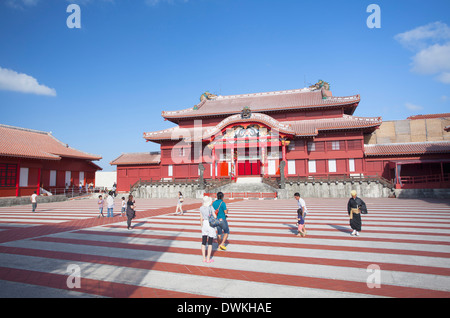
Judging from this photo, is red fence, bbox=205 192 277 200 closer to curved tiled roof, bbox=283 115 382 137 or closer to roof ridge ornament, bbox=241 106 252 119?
curved tiled roof, bbox=283 115 382 137

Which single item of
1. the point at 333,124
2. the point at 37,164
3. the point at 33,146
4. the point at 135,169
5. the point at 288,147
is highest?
the point at 333,124

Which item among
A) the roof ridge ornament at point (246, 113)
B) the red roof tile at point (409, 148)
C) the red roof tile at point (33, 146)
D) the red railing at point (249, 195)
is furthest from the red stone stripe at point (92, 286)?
the red roof tile at point (409, 148)

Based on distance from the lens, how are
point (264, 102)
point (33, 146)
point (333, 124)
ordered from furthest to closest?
point (264, 102) < point (333, 124) < point (33, 146)

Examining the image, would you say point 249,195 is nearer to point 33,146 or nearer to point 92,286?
point 92,286

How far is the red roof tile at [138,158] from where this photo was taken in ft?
116

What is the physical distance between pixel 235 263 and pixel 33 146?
32.4 meters

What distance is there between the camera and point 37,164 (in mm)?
27828

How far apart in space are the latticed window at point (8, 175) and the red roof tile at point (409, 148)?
3749 cm

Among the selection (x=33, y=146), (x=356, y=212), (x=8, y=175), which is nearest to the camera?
(x=356, y=212)

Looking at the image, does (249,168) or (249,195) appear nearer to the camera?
(249,195)

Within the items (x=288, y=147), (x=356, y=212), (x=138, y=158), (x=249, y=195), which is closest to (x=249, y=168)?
(x=288, y=147)

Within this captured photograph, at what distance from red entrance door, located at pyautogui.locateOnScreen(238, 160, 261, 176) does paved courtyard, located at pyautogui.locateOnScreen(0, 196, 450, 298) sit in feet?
72.4

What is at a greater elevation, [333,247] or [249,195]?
[249,195]
